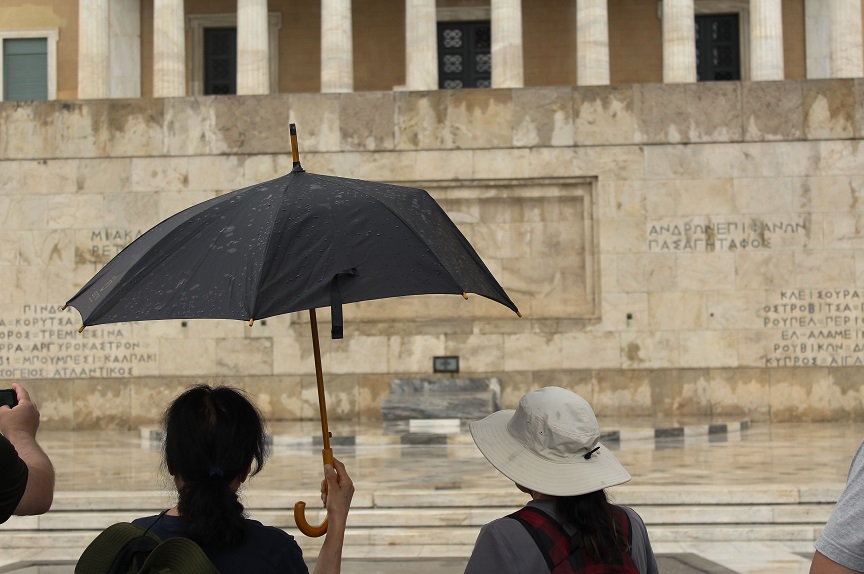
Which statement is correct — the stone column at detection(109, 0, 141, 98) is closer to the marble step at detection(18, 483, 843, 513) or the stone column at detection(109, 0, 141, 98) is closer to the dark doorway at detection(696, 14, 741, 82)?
the dark doorway at detection(696, 14, 741, 82)

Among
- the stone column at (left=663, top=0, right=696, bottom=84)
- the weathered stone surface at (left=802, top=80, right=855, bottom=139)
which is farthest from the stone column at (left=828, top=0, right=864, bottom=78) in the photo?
the weathered stone surface at (left=802, top=80, right=855, bottom=139)

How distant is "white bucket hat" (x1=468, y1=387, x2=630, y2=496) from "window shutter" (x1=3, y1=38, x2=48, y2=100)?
105 feet

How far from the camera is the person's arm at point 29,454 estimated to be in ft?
9.49

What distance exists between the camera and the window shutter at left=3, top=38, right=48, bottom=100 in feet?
108

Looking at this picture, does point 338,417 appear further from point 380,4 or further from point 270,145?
point 380,4

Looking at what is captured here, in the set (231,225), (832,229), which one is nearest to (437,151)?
(832,229)

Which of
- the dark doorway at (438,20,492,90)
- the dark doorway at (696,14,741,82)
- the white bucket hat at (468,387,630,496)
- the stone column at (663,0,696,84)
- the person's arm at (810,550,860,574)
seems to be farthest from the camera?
the dark doorway at (696,14,741,82)

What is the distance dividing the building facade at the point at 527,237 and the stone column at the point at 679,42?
26.0 ft

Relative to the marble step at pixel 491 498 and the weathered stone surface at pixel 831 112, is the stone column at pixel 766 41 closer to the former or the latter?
the weathered stone surface at pixel 831 112

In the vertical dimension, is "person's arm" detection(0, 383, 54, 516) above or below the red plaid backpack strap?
above

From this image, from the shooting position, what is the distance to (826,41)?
3172 centimetres

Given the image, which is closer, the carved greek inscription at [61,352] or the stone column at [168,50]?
the carved greek inscription at [61,352]

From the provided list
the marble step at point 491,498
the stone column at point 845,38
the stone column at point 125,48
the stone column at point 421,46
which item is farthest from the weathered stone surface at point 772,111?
the stone column at point 125,48

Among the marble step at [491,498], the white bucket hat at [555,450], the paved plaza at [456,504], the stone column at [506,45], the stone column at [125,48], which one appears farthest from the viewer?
the stone column at [125,48]
